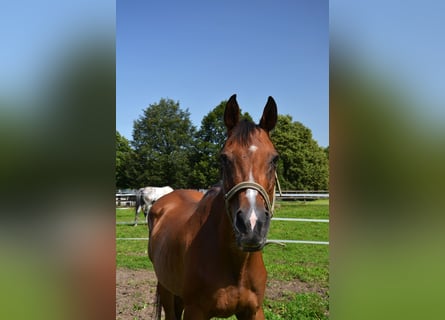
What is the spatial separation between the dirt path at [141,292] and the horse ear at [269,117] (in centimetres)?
297

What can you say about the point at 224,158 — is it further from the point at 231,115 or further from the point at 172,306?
the point at 172,306

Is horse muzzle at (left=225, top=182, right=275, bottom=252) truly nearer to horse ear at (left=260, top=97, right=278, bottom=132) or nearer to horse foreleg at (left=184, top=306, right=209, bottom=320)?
horse ear at (left=260, top=97, right=278, bottom=132)

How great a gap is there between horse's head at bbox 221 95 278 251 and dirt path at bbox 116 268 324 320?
287cm

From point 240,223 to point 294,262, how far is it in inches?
194

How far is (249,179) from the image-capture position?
5.15 feet

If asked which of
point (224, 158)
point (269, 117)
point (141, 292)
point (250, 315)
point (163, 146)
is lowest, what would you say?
point (141, 292)

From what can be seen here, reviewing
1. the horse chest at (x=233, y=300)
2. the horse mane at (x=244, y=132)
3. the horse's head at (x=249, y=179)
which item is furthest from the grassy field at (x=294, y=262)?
the horse mane at (x=244, y=132)

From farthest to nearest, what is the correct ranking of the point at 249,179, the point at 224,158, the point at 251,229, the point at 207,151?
the point at 207,151 < the point at 224,158 < the point at 249,179 < the point at 251,229

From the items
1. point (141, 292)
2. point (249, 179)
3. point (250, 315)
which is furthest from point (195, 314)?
point (141, 292)

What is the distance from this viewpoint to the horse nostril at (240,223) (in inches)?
56.5

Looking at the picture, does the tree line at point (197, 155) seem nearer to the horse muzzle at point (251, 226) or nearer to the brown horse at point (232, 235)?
the brown horse at point (232, 235)
